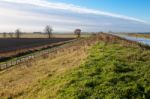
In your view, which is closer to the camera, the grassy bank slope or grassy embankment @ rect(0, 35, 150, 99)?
the grassy bank slope

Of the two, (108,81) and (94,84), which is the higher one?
(108,81)

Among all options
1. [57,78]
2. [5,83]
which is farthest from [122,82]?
[5,83]

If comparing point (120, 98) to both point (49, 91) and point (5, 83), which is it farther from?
point (5, 83)

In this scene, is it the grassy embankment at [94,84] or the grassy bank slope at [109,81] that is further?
the grassy embankment at [94,84]

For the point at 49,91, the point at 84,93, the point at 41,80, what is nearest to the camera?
the point at 84,93

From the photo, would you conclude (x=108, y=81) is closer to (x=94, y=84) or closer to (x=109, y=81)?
(x=109, y=81)

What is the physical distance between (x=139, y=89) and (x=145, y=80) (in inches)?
74.5

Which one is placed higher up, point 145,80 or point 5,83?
point 145,80

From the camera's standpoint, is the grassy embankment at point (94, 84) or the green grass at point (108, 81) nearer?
the green grass at point (108, 81)

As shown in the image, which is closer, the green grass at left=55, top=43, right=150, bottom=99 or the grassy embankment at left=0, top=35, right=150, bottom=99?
the green grass at left=55, top=43, right=150, bottom=99

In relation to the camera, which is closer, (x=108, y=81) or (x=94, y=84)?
(x=94, y=84)

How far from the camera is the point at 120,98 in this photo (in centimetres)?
1576

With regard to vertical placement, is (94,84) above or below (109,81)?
below

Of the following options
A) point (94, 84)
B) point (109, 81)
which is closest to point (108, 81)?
point (109, 81)
